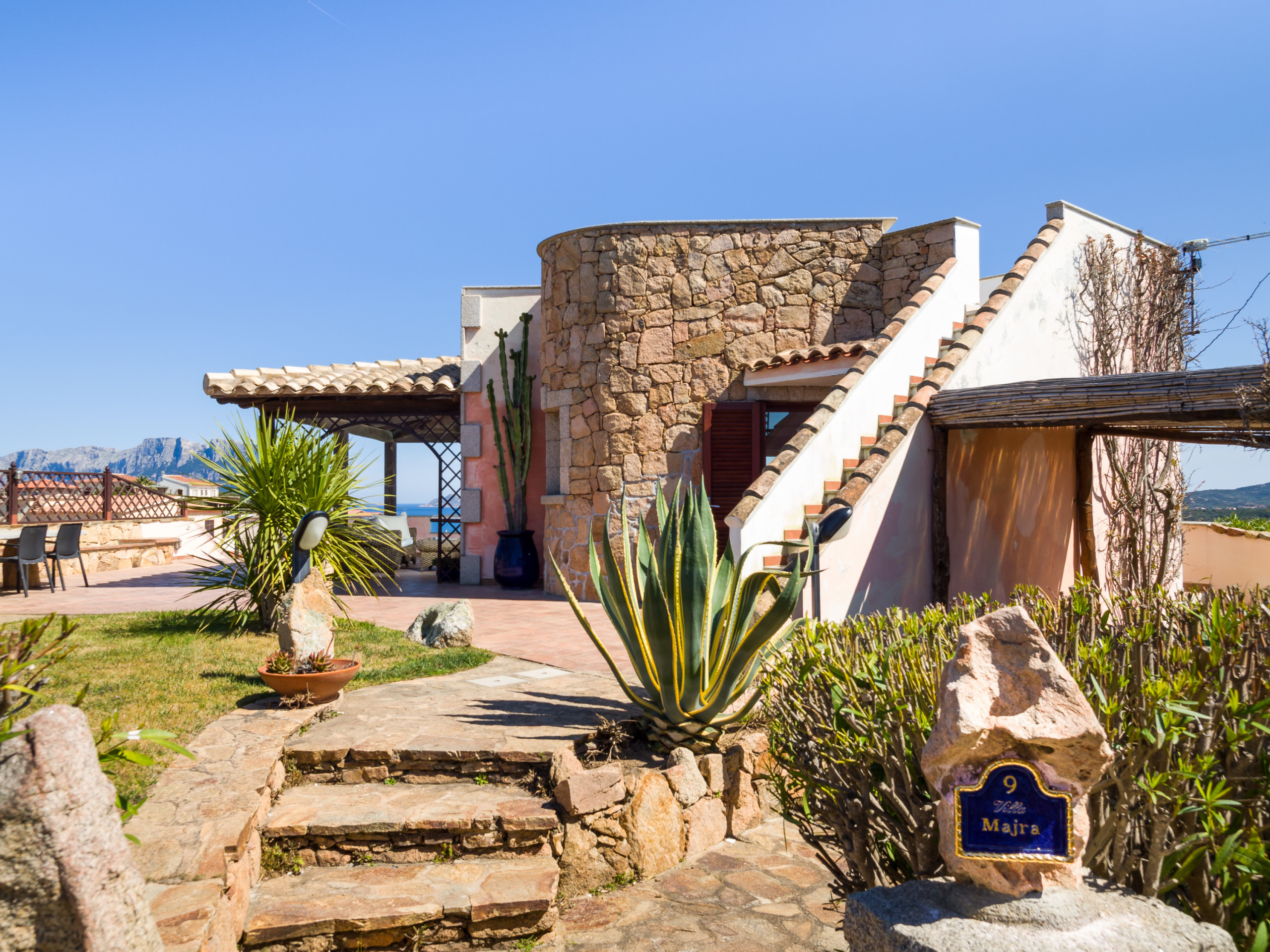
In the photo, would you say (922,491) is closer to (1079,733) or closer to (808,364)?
(808,364)

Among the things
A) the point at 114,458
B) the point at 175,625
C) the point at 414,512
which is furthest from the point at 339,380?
the point at 114,458

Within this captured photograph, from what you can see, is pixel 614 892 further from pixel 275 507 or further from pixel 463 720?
pixel 275 507

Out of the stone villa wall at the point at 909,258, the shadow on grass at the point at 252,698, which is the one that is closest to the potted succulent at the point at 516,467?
the stone villa wall at the point at 909,258

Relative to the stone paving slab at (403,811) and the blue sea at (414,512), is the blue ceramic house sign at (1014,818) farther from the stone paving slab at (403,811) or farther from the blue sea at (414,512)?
the blue sea at (414,512)

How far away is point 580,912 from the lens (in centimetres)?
348

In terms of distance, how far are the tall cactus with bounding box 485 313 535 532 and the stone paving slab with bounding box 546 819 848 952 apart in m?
7.28

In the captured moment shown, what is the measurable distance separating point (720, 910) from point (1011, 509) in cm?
493

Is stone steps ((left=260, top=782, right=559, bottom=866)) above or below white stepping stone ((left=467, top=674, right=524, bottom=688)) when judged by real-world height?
below

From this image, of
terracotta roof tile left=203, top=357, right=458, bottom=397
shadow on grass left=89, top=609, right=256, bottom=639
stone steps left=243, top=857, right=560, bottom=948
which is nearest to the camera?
stone steps left=243, top=857, right=560, bottom=948

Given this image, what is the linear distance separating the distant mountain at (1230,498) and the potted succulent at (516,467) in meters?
7.82

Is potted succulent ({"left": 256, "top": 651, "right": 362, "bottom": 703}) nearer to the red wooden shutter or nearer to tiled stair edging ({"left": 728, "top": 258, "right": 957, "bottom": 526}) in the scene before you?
tiled stair edging ({"left": 728, "top": 258, "right": 957, "bottom": 526})

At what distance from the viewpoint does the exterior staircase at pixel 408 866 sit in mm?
3098

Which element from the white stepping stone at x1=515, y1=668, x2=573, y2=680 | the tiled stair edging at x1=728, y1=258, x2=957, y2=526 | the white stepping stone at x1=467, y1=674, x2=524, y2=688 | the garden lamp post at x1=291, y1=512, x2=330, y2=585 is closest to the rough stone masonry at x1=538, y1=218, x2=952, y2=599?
the tiled stair edging at x1=728, y1=258, x2=957, y2=526

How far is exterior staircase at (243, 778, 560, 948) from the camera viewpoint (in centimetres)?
310
